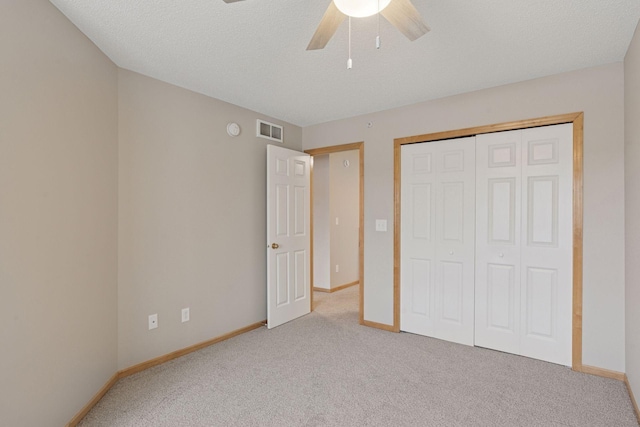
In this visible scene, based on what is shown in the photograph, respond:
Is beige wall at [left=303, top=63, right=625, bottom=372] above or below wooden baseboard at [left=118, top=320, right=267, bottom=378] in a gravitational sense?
above

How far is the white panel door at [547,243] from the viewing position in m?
2.61

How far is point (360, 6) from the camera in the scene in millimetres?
1404

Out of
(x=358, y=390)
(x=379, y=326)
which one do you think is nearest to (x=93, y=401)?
(x=358, y=390)

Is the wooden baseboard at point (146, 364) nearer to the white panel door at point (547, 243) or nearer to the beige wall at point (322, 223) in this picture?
the beige wall at point (322, 223)

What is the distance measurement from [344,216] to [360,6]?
4.23 meters

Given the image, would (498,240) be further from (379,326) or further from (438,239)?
(379,326)

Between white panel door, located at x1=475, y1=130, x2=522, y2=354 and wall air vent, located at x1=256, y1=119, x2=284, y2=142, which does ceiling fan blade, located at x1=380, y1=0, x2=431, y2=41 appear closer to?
white panel door, located at x1=475, y1=130, x2=522, y2=354

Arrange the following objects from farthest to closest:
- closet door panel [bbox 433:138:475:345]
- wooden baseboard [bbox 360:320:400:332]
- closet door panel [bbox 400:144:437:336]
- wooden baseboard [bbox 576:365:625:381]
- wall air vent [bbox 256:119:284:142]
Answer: wall air vent [bbox 256:119:284:142]
wooden baseboard [bbox 360:320:400:332]
closet door panel [bbox 400:144:437:336]
closet door panel [bbox 433:138:475:345]
wooden baseboard [bbox 576:365:625:381]

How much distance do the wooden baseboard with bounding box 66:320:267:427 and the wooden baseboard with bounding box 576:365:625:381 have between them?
2900 millimetres

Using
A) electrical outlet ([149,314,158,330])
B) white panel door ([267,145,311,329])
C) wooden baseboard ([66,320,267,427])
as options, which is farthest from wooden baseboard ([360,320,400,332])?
electrical outlet ([149,314,158,330])

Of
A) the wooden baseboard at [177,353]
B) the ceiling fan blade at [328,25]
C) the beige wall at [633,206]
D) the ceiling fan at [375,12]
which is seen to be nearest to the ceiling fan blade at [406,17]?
the ceiling fan at [375,12]

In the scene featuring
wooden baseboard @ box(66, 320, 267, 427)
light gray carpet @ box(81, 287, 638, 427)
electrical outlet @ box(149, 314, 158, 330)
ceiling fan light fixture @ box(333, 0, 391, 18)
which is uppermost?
ceiling fan light fixture @ box(333, 0, 391, 18)

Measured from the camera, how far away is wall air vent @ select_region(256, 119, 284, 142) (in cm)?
358

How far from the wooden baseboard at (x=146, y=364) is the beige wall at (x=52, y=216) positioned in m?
0.05
